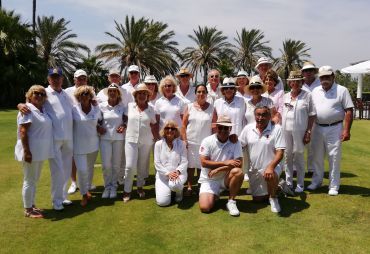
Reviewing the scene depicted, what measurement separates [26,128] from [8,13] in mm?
30170

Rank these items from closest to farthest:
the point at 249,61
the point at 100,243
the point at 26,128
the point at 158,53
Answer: the point at 100,243, the point at 26,128, the point at 158,53, the point at 249,61

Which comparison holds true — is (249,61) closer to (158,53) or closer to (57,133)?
(158,53)

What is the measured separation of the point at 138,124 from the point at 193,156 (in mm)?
1116

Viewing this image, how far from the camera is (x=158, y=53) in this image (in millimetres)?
38625

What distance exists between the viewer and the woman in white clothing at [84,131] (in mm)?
6738

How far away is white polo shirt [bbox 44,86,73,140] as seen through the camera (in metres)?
6.27

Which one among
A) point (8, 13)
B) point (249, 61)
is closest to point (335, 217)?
point (8, 13)

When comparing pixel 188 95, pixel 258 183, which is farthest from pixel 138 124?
pixel 258 183

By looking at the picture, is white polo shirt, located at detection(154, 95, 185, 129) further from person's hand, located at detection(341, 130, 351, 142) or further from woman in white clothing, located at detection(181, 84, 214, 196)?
person's hand, located at detection(341, 130, 351, 142)

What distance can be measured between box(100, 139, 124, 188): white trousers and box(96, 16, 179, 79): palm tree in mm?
31786

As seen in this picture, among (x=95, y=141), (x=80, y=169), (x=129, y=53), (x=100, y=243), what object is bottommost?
(x=100, y=243)

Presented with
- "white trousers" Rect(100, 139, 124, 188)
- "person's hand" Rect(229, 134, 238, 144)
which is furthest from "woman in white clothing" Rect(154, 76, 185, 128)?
"person's hand" Rect(229, 134, 238, 144)

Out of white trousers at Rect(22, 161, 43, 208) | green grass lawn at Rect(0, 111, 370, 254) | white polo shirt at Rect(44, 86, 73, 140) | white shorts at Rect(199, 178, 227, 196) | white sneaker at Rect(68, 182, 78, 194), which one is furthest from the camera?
white sneaker at Rect(68, 182, 78, 194)

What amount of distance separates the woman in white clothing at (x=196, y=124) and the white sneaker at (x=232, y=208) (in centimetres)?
110
